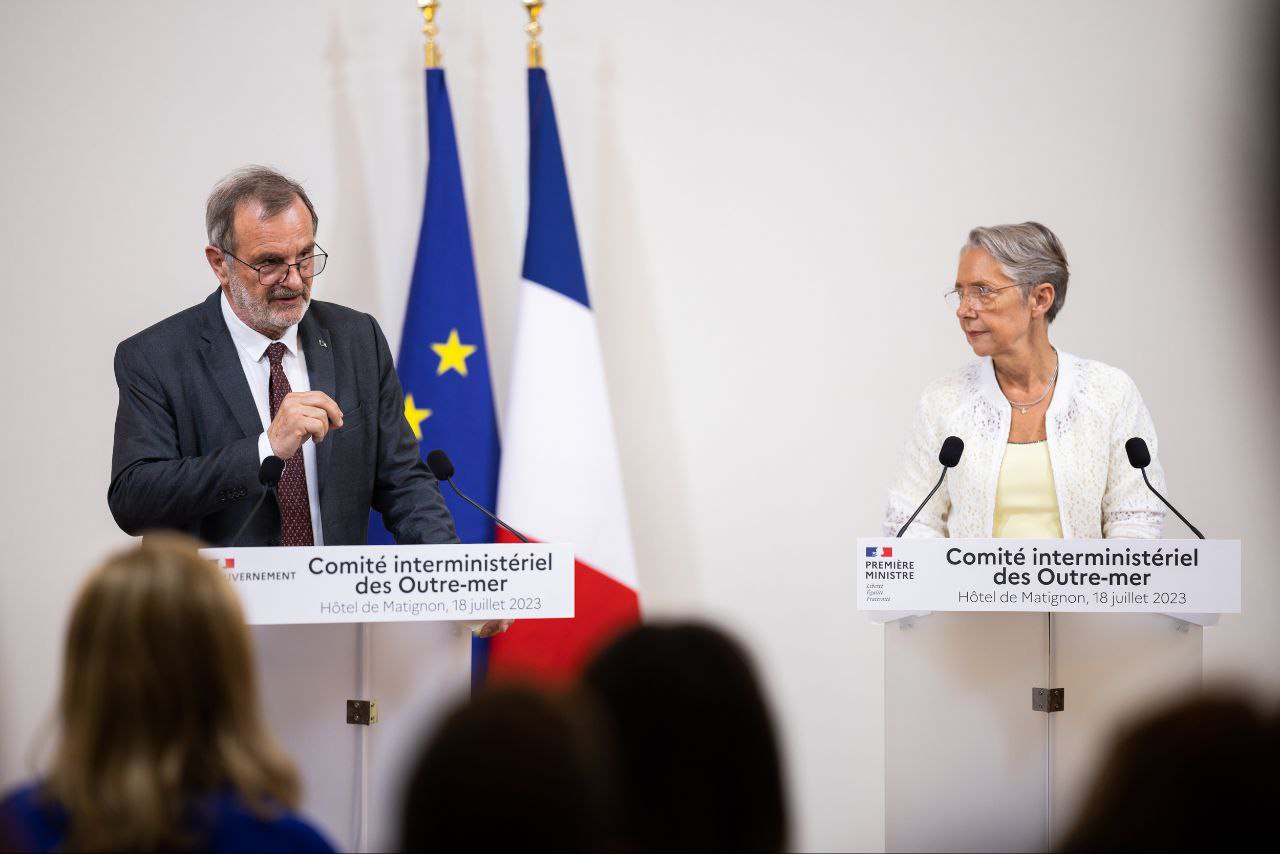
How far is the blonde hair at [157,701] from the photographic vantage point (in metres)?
1.54

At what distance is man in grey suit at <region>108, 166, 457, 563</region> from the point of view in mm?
3311

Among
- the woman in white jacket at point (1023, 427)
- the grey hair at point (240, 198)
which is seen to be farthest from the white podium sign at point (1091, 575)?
the grey hair at point (240, 198)

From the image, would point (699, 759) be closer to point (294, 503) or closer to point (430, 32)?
point (294, 503)

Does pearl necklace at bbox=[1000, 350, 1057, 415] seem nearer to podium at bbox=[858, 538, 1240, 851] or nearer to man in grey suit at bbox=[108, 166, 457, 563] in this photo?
podium at bbox=[858, 538, 1240, 851]

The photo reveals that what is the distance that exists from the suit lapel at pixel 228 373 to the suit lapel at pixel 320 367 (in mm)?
170

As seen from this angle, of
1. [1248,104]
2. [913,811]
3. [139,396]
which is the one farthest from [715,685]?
[1248,104]

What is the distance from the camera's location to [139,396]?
3354 millimetres

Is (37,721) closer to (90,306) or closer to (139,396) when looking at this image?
(90,306)

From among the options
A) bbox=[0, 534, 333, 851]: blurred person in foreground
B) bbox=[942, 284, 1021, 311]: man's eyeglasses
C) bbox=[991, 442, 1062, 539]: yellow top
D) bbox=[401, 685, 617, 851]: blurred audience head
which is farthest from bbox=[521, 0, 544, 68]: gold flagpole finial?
bbox=[401, 685, 617, 851]: blurred audience head

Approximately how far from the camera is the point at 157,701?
1.56 meters

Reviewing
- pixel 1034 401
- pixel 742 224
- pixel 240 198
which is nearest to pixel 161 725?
pixel 240 198

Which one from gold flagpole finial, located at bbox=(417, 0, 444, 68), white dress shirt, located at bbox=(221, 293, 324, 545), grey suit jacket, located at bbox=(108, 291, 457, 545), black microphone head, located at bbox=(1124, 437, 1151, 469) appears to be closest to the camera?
grey suit jacket, located at bbox=(108, 291, 457, 545)

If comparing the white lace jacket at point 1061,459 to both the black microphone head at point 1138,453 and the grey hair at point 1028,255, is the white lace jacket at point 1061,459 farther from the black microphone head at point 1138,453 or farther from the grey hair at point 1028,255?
the black microphone head at point 1138,453

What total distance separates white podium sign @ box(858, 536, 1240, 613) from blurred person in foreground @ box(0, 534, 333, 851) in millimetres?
1848
